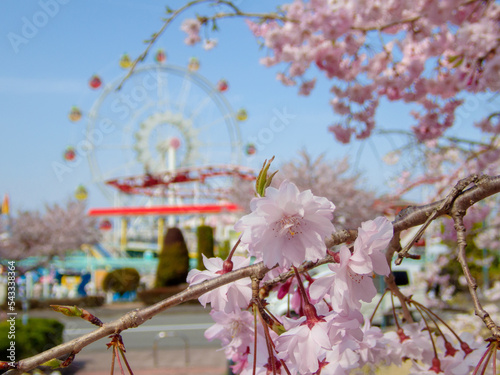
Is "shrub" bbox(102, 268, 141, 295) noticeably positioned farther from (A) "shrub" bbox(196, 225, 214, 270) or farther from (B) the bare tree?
(A) "shrub" bbox(196, 225, 214, 270)

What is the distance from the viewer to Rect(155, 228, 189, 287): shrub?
1694 cm

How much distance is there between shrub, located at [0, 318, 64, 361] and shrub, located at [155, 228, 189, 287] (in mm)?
9100

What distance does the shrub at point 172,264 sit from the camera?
16938mm

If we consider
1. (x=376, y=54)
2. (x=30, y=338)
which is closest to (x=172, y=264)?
(x=30, y=338)

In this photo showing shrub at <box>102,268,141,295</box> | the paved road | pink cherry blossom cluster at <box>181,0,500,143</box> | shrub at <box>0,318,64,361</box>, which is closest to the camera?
pink cherry blossom cluster at <box>181,0,500,143</box>

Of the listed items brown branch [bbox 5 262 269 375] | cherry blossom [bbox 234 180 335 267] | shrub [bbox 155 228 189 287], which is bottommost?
shrub [bbox 155 228 189 287]

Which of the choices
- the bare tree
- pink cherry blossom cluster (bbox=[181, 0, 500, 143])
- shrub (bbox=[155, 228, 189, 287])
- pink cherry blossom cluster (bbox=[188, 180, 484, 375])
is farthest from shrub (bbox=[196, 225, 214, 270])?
pink cherry blossom cluster (bbox=[188, 180, 484, 375])

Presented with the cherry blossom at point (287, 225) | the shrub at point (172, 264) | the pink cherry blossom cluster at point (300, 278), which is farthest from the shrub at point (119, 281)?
the cherry blossom at point (287, 225)

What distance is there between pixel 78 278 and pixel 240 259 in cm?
1916

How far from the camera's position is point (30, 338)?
6785 mm

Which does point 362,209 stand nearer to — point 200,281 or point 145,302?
point 200,281

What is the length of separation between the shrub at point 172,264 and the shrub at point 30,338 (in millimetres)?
9100

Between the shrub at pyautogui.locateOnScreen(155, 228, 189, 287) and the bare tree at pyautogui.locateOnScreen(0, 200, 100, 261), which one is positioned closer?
the bare tree at pyautogui.locateOnScreen(0, 200, 100, 261)

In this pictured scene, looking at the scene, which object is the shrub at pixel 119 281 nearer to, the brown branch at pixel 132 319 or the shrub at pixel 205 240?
the shrub at pixel 205 240
